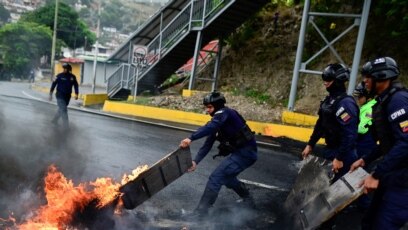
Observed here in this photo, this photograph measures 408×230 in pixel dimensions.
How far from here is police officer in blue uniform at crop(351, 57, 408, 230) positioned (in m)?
3.38

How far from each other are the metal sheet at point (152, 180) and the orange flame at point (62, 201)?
11 cm

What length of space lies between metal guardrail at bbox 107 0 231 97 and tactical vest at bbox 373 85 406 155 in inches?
505

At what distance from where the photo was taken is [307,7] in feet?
42.7

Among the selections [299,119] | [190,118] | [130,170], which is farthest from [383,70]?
[190,118]

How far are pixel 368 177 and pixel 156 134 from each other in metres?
8.31

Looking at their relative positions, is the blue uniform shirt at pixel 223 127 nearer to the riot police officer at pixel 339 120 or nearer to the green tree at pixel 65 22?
the riot police officer at pixel 339 120

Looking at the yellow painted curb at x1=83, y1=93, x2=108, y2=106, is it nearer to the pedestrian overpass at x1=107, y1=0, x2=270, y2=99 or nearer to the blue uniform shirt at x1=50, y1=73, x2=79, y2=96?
the pedestrian overpass at x1=107, y1=0, x2=270, y2=99

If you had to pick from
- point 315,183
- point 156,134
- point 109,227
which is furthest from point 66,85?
point 315,183

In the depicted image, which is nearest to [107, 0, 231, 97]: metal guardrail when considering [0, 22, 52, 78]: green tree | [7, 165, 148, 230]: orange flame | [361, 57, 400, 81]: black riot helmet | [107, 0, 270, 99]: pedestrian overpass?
→ [107, 0, 270, 99]: pedestrian overpass

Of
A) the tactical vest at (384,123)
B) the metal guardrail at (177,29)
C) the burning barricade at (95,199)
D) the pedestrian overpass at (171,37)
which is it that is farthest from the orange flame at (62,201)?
the metal guardrail at (177,29)

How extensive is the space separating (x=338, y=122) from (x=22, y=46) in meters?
46.5

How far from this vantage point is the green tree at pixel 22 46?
45556mm

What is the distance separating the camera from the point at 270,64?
58.7 ft

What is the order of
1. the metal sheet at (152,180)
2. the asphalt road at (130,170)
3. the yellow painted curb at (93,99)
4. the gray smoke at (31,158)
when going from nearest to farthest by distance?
the metal sheet at (152,180), the gray smoke at (31,158), the asphalt road at (130,170), the yellow painted curb at (93,99)
